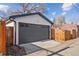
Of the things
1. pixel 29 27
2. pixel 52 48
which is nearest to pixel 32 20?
pixel 29 27

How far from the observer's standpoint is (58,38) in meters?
1.88

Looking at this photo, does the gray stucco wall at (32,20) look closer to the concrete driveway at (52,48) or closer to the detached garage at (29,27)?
the detached garage at (29,27)

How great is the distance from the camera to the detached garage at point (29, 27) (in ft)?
5.96

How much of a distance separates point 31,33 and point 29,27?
7 centimetres

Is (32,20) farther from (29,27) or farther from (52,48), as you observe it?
(52,48)

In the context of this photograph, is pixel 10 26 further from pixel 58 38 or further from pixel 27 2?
pixel 58 38

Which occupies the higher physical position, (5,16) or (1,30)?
(5,16)

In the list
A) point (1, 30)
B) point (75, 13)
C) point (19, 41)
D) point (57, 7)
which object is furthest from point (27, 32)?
point (75, 13)

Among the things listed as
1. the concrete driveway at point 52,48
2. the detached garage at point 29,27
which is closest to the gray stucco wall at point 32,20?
the detached garage at point 29,27

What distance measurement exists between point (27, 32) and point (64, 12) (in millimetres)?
421

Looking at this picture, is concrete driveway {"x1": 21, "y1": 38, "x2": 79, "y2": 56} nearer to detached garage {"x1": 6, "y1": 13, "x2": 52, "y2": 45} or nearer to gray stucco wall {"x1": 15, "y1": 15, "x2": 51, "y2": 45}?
detached garage {"x1": 6, "y1": 13, "x2": 52, "y2": 45}

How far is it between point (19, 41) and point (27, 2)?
0.40m

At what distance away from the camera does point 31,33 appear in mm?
1845

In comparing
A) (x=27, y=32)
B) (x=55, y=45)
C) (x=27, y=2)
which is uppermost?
(x=27, y=2)
